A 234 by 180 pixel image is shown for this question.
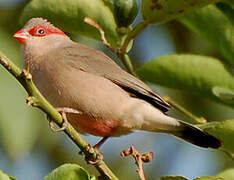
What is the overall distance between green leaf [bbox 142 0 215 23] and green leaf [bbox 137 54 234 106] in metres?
0.25

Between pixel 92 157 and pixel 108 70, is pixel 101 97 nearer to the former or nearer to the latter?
pixel 108 70

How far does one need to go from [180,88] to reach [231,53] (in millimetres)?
403

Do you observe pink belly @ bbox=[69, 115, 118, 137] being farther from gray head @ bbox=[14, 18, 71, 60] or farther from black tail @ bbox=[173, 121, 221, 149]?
gray head @ bbox=[14, 18, 71, 60]

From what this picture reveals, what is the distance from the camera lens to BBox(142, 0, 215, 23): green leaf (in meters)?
3.46

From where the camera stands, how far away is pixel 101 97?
3.95 meters

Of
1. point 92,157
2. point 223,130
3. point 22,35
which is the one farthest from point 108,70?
point 223,130

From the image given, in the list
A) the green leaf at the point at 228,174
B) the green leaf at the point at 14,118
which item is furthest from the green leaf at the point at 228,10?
the green leaf at the point at 14,118

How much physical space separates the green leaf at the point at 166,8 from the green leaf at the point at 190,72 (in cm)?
25

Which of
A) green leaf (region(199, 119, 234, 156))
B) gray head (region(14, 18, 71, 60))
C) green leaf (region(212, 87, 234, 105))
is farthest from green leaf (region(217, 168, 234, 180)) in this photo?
gray head (region(14, 18, 71, 60))

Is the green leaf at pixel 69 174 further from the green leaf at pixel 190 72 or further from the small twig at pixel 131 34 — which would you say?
the green leaf at pixel 190 72

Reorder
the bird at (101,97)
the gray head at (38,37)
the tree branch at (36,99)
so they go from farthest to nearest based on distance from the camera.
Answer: the gray head at (38,37)
the bird at (101,97)
the tree branch at (36,99)

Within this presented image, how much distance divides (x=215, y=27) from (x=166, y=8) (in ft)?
1.25

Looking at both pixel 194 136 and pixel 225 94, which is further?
pixel 194 136

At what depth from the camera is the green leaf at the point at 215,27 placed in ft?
11.9
